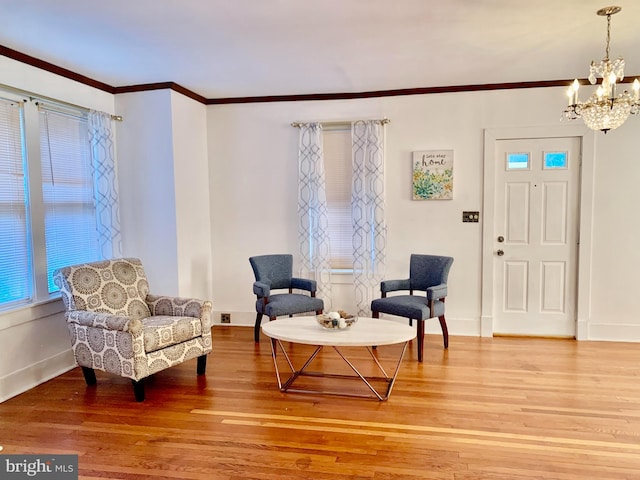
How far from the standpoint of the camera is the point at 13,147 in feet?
11.0

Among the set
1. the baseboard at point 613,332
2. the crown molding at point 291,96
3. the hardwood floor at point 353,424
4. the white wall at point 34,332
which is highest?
the crown molding at point 291,96

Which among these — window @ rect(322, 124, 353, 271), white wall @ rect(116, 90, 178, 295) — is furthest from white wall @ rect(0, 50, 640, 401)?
window @ rect(322, 124, 353, 271)

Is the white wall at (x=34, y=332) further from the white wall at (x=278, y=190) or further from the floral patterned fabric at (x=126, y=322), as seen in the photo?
the floral patterned fabric at (x=126, y=322)

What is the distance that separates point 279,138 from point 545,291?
3.17 meters

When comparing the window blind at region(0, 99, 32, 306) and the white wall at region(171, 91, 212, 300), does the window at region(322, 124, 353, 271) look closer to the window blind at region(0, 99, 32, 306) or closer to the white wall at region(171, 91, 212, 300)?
the white wall at region(171, 91, 212, 300)

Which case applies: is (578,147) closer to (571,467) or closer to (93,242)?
(571,467)

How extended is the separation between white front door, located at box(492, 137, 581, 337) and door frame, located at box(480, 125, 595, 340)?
49 mm

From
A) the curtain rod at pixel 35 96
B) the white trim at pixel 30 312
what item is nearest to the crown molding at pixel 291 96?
the curtain rod at pixel 35 96

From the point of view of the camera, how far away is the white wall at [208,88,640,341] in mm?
4348

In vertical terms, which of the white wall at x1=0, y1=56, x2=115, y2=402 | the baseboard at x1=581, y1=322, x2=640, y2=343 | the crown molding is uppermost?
the crown molding

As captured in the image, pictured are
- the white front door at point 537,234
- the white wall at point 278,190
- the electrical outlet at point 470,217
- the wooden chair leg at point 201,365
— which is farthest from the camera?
the electrical outlet at point 470,217

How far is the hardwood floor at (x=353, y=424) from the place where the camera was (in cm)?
233

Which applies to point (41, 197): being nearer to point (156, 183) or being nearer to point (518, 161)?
point (156, 183)

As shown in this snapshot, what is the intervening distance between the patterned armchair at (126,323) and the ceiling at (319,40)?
1.65 meters
